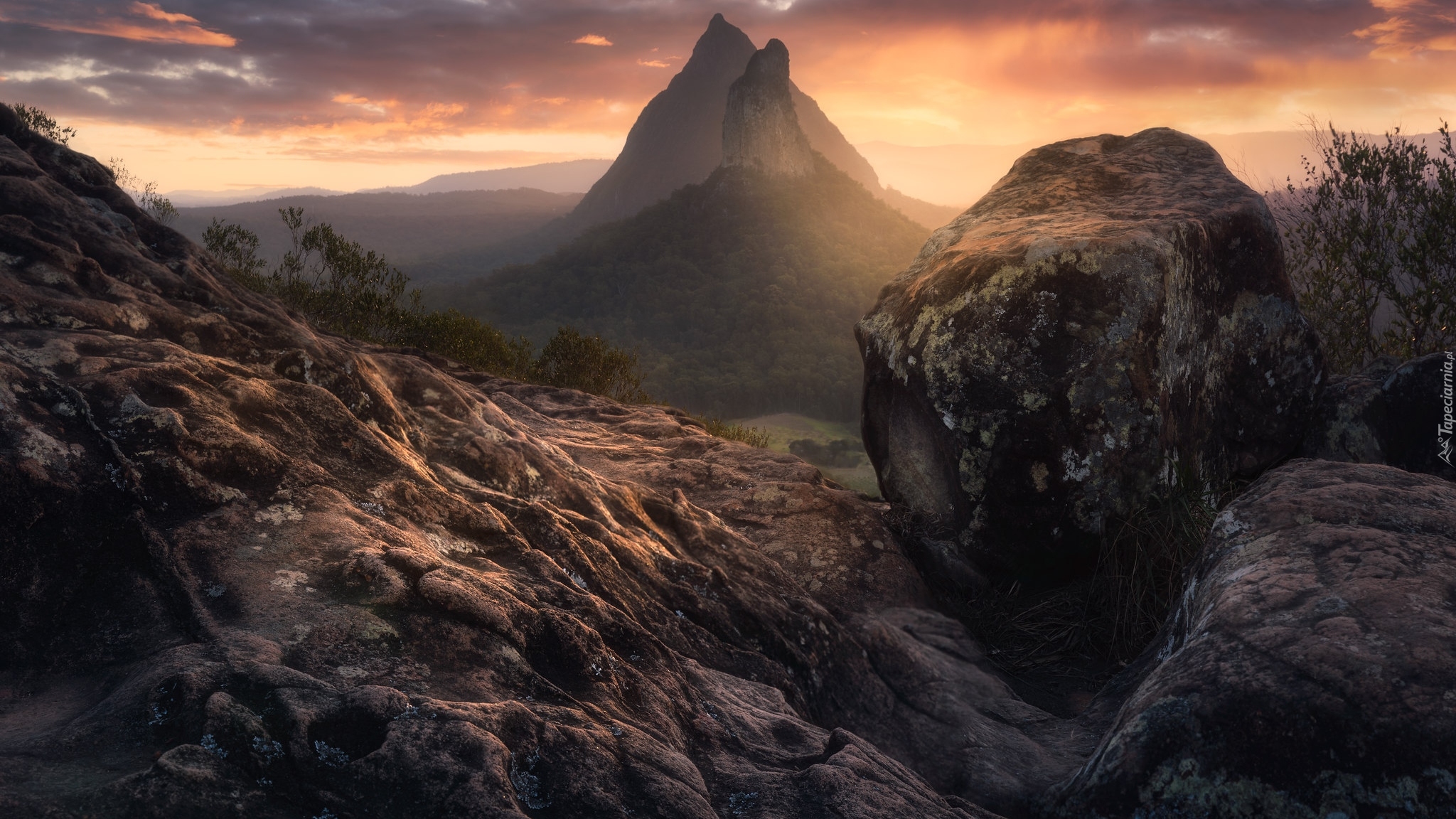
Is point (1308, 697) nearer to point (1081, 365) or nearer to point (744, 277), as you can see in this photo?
point (1081, 365)

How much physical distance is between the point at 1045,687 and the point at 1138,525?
168 cm

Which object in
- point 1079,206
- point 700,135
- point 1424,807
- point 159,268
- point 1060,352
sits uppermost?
point 700,135

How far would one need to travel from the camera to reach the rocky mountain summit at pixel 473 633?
94.8 inches

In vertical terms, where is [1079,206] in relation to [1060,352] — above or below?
above

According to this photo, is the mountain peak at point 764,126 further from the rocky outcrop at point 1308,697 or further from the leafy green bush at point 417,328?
the rocky outcrop at point 1308,697

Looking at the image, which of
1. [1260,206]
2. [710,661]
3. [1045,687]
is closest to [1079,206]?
[1260,206]

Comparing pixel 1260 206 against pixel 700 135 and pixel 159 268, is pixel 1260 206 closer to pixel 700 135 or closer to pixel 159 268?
pixel 159 268

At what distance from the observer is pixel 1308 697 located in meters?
2.89

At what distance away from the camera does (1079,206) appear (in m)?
8.53

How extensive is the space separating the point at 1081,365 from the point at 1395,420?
4.45 metres

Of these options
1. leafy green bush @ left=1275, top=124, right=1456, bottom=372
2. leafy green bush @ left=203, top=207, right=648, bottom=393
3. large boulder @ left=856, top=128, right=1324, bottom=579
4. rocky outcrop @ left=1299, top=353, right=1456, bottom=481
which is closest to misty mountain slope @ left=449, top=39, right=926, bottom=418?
leafy green bush @ left=203, top=207, right=648, bottom=393

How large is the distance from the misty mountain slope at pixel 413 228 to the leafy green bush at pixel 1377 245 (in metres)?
105

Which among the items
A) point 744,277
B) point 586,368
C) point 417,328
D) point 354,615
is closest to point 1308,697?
point 354,615

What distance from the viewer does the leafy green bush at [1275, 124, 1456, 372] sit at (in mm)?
12883
